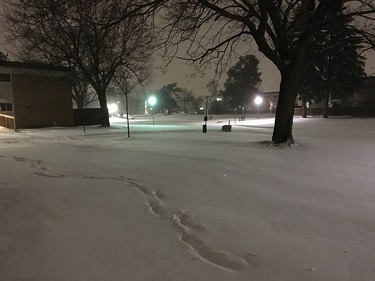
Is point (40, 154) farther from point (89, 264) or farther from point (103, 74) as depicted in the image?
point (103, 74)

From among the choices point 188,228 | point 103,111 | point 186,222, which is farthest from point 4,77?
point 188,228

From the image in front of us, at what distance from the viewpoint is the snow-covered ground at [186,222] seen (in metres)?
3.64

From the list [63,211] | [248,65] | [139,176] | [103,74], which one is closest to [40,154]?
[139,176]

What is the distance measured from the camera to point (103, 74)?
3338 centimetres

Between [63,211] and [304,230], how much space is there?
3470 millimetres

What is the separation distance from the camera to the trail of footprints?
12.4 feet

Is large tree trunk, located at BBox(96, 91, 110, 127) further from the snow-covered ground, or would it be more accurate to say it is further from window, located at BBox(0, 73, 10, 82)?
the snow-covered ground

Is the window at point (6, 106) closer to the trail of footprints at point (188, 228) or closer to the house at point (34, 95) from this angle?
the house at point (34, 95)

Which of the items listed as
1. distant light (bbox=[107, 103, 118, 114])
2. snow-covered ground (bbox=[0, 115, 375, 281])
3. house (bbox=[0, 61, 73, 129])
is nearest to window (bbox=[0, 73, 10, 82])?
house (bbox=[0, 61, 73, 129])

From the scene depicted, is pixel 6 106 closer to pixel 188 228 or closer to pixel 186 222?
pixel 186 222

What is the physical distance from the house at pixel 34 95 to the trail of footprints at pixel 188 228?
24003 millimetres

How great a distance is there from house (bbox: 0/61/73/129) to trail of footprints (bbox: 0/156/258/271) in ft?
78.8

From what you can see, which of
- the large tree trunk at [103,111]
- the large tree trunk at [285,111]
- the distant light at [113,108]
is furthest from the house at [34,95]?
the distant light at [113,108]

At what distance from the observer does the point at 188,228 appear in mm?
4793
